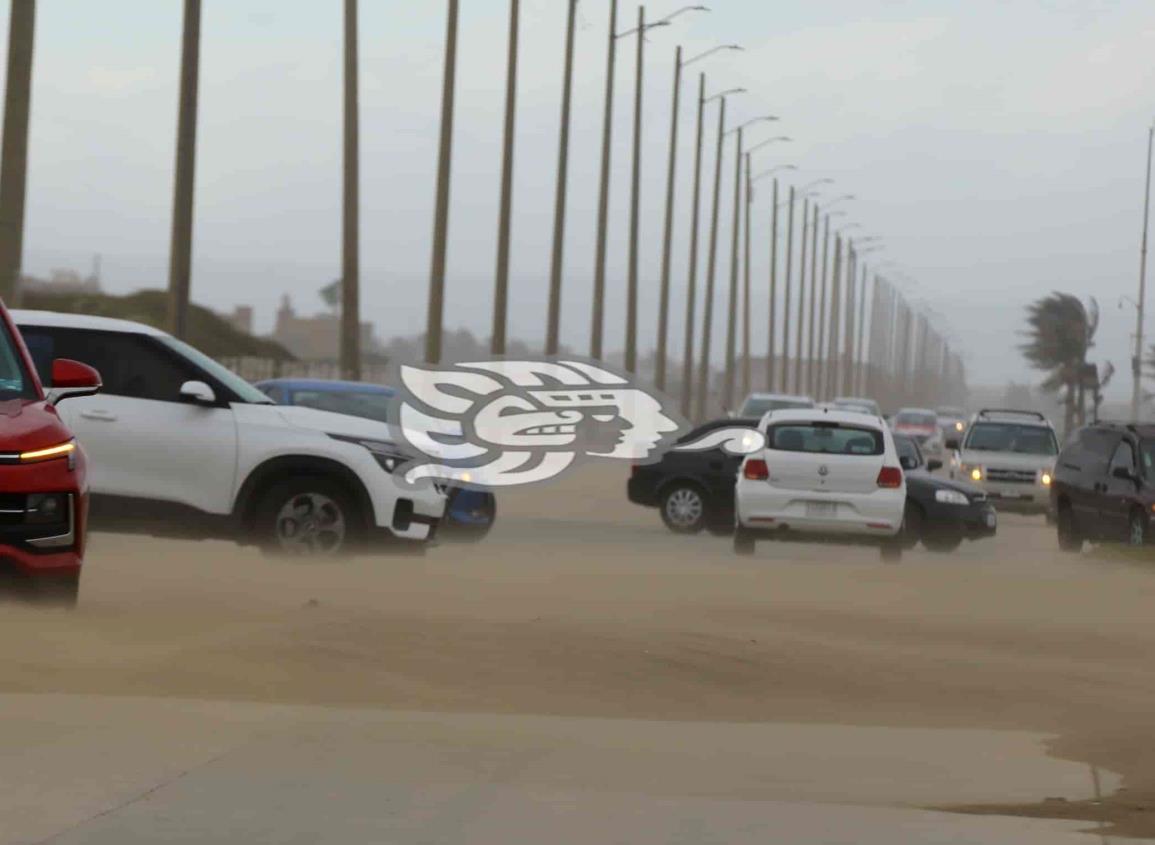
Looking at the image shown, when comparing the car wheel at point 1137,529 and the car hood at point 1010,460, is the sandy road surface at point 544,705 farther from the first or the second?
the car hood at point 1010,460

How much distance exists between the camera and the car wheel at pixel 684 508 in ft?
94.9

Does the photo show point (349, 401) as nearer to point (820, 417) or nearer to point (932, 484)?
point (820, 417)

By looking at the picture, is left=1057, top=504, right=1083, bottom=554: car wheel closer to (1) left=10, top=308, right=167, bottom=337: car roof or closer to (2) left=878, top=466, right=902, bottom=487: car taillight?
(2) left=878, top=466, right=902, bottom=487: car taillight

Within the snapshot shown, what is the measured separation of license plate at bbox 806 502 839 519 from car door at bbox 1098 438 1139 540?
4.53 m

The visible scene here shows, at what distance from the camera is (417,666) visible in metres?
12.5

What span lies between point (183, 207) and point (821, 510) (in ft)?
44.2

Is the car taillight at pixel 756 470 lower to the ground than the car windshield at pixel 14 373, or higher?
lower

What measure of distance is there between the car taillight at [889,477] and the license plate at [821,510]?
1.83ft

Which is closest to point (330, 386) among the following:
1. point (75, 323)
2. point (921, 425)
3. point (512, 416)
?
point (512, 416)

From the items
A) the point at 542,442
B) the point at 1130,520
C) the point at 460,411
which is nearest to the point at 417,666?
the point at 460,411

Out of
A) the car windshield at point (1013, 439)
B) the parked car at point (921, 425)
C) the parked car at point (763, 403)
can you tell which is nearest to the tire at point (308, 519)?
the car windshield at point (1013, 439)

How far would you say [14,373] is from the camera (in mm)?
13398

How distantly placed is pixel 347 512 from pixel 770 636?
4585 mm

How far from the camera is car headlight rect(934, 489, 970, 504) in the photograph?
2759cm
